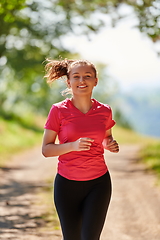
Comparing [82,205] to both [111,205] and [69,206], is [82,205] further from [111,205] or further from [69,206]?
[111,205]

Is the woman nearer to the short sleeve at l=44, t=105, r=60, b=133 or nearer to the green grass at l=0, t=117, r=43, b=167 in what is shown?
the short sleeve at l=44, t=105, r=60, b=133

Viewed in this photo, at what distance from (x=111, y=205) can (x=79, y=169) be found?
4915 mm

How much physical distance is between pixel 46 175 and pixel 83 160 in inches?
346

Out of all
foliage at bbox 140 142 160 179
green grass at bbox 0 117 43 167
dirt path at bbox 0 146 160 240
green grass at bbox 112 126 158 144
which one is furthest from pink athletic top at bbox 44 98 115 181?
green grass at bbox 112 126 158 144

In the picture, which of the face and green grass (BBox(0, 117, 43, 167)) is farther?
green grass (BBox(0, 117, 43, 167))

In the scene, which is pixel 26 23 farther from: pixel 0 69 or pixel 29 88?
pixel 29 88

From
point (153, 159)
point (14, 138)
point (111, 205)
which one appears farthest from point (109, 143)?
point (14, 138)

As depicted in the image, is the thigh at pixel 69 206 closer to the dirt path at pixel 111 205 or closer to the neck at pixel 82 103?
the neck at pixel 82 103

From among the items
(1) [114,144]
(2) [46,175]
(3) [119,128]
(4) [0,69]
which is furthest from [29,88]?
(1) [114,144]

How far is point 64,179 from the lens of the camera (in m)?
3.32

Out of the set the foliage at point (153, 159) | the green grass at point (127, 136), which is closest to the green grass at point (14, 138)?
the foliage at point (153, 159)

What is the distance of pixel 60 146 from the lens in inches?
127

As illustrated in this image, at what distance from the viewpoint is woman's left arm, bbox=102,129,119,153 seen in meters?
3.48

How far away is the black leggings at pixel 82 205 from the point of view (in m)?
3.25
